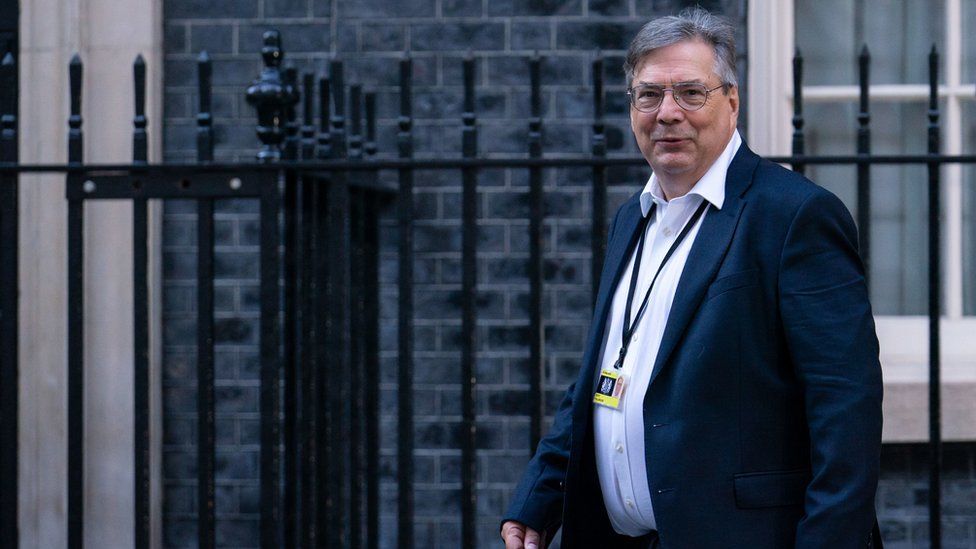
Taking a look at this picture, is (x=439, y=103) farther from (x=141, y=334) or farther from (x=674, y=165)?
(x=674, y=165)

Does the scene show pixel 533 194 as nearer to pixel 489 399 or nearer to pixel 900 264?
pixel 489 399

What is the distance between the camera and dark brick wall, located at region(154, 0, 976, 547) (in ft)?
15.8

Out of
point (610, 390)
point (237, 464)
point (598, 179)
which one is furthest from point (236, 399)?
point (610, 390)

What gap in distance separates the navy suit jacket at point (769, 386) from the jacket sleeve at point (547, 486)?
1.55ft

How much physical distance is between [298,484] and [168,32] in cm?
225

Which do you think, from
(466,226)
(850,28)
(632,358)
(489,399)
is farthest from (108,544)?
(850,28)

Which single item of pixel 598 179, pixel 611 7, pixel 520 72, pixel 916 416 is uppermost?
pixel 611 7

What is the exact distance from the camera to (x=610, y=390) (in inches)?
94.1

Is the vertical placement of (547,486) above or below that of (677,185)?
below

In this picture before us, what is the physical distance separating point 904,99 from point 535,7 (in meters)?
1.52

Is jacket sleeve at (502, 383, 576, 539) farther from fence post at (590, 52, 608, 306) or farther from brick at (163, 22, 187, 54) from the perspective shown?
brick at (163, 22, 187, 54)

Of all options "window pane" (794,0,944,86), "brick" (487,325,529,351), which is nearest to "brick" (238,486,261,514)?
"brick" (487,325,529,351)

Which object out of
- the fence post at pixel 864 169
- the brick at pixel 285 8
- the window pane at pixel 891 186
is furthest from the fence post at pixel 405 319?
the window pane at pixel 891 186

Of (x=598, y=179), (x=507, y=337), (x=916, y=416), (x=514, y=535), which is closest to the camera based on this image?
(x=514, y=535)
